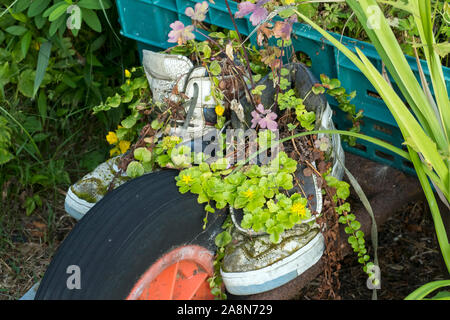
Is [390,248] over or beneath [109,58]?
beneath

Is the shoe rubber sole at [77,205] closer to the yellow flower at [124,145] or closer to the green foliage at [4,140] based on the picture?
the yellow flower at [124,145]

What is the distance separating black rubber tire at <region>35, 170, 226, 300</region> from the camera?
4.28 ft

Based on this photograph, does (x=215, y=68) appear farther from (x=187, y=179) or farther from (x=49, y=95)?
(x=49, y=95)

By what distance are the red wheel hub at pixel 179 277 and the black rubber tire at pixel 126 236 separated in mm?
21

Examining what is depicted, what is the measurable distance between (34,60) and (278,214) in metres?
1.35

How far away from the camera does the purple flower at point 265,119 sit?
1.51 meters

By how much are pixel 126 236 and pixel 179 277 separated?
0.24m

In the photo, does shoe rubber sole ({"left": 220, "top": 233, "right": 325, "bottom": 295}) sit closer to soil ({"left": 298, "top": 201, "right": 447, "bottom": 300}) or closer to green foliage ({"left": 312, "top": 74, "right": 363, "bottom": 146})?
green foliage ({"left": 312, "top": 74, "right": 363, "bottom": 146})

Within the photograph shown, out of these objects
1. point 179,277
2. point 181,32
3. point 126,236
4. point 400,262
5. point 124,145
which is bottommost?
point 400,262

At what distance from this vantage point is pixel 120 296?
4.39 ft

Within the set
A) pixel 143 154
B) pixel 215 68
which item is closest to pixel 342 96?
pixel 215 68

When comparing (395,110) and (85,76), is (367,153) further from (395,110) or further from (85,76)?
(85,76)

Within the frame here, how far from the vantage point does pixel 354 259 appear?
6.72 ft
